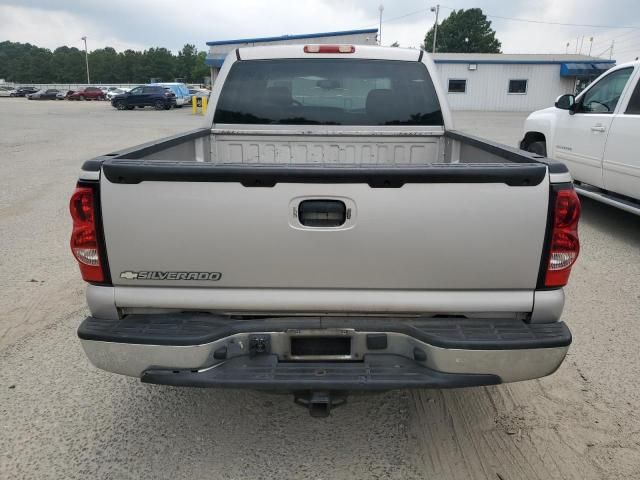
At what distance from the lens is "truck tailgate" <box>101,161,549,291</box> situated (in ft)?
7.30

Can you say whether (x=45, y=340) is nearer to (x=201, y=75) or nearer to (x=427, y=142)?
(x=427, y=142)

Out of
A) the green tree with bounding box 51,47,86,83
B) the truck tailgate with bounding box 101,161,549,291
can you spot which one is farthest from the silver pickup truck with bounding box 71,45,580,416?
the green tree with bounding box 51,47,86,83

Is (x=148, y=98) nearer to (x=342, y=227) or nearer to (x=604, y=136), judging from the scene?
(x=604, y=136)

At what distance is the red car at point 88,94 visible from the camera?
197ft

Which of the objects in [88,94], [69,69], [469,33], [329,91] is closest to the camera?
[329,91]

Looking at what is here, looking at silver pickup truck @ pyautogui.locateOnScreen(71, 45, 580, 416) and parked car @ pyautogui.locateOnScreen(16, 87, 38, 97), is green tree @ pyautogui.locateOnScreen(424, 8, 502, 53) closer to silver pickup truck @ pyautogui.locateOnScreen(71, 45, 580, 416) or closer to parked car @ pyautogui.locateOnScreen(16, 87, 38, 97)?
parked car @ pyautogui.locateOnScreen(16, 87, 38, 97)

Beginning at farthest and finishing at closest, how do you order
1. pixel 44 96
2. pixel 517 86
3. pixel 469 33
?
pixel 469 33 < pixel 44 96 < pixel 517 86

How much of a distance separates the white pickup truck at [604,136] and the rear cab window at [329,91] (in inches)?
120

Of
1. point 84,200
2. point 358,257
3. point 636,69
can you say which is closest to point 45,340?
point 84,200

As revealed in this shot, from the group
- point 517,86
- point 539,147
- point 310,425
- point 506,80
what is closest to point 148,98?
point 506,80

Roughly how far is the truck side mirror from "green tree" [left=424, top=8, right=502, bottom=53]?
85.5 meters

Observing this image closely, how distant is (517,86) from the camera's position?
124 ft

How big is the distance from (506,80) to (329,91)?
3751cm

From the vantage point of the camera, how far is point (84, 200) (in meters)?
2.29
